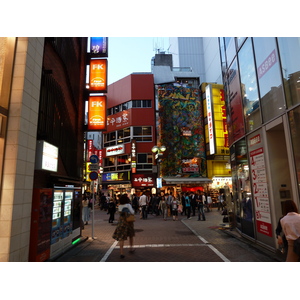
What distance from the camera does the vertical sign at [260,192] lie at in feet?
23.5

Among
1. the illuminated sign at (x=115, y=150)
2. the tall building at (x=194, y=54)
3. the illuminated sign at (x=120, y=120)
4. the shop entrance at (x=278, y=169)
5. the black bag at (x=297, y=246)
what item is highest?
the tall building at (x=194, y=54)

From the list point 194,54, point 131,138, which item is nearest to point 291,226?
point 131,138

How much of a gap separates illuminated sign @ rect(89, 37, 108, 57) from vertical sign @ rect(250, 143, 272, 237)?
8.36m

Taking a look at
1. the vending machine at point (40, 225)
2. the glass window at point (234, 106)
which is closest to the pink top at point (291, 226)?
the glass window at point (234, 106)

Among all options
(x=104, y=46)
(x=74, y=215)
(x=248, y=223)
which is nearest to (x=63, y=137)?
(x=74, y=215)

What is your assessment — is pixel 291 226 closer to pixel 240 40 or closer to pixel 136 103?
pixel 240 40

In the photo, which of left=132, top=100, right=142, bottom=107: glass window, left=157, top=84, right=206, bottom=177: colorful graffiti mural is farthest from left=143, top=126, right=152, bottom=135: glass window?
left=132, top=100, right=142, bottom=107: glass window

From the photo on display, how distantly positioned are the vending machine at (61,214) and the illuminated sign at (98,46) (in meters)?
7.24

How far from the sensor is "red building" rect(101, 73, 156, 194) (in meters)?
28.3

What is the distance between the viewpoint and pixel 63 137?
853 cm

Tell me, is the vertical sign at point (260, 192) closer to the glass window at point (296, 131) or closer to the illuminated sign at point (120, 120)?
the glass window at point (296, 131)

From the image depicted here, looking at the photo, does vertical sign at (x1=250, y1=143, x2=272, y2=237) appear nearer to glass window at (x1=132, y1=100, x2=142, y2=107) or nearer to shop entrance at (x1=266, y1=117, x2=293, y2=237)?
shop entrance at (x1=266, y1=117, x2=293, y2=237)

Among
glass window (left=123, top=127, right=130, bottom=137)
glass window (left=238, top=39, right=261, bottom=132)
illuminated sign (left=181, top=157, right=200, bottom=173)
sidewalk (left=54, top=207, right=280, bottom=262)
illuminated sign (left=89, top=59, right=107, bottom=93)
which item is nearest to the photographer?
sidewalk (left=54, top=207, right=280, bottom=262)

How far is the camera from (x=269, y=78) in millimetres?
6945
